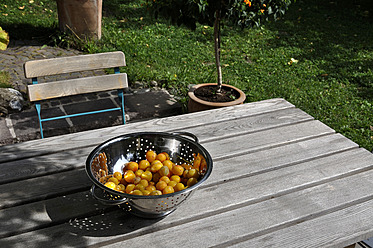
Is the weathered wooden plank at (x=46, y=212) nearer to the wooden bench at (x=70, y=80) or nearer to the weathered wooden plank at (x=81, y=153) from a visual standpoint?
the weathered wooden plank at (x=81, y=153)

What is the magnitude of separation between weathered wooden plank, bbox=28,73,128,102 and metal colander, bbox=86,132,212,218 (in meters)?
1.16

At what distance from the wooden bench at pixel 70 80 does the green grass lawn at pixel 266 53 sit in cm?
165

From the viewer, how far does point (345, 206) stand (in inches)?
66.7

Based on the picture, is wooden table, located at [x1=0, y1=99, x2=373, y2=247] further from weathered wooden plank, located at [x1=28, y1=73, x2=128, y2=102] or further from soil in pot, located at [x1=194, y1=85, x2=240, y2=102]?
soil in pot, located at [x1=194, y1=85, x2=240, y2=102]

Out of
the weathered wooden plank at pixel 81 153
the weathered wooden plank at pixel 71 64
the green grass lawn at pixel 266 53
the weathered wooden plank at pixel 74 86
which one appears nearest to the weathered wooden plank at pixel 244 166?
the weathered wooden plank at pixel 81 153

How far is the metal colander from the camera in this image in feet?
5.03

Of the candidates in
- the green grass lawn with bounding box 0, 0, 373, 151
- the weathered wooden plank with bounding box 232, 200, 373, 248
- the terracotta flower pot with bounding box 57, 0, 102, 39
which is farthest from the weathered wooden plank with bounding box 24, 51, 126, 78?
the terracotta flower pot with bounding box 57, 0, 102, 39

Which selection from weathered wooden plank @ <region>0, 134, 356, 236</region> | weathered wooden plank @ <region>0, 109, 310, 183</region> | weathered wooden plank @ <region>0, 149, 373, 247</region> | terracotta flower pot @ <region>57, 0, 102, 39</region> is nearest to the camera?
weathered wooden plank @ <region>0, 149, 373, 247</region>

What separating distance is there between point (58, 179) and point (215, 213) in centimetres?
75

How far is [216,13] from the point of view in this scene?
3857 millimetres

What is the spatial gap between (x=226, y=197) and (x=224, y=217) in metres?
0.13

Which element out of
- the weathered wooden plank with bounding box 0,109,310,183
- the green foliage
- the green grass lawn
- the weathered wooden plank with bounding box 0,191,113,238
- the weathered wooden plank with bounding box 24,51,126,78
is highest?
the green foliage

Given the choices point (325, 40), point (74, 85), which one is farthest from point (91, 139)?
point (325, 40)

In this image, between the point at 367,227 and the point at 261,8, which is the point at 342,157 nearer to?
the point at 367,227
